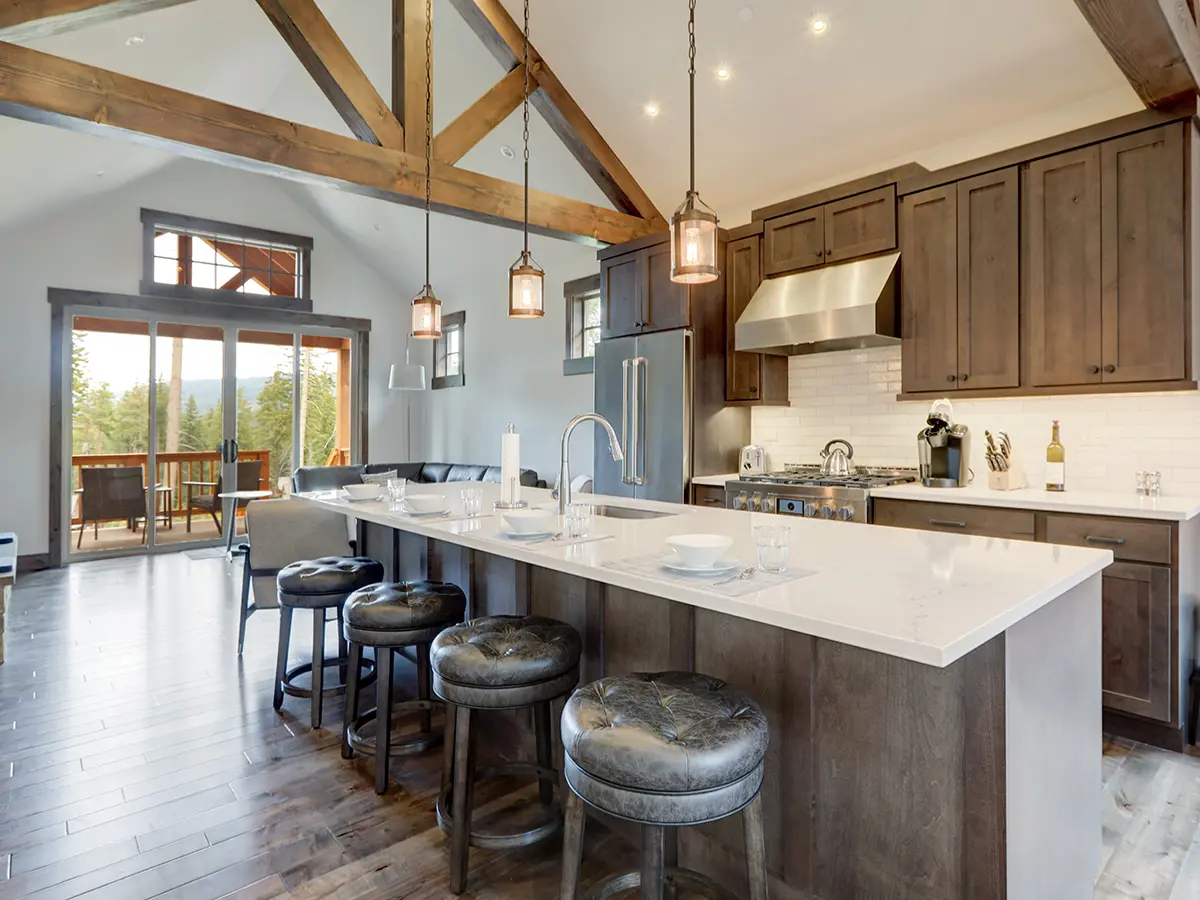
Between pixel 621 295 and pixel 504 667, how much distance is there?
3757mm

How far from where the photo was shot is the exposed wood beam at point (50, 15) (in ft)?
9.31

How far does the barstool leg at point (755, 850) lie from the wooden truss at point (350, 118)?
A: 3837mm

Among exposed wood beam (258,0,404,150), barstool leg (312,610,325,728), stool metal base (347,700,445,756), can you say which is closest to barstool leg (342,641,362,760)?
stool metal base (347,700,445,756)

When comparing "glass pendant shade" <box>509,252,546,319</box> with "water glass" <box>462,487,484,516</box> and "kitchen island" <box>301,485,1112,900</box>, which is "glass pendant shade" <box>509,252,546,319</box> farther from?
"kitchen island" <box>301,485,1112,900</box>

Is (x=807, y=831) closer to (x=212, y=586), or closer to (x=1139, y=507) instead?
(x=1139, y=507)

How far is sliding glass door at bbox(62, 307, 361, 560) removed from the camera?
6535 mm

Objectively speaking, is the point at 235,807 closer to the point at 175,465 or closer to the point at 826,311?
the point at 826,311

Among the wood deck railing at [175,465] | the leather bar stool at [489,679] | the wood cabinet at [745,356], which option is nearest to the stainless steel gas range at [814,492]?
the wood cabinet at [745,356]

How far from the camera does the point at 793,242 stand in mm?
4184

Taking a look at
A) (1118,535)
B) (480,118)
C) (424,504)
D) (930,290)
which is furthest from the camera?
(480,118)

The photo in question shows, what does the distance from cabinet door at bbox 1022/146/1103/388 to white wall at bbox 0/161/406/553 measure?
7428 millimetres

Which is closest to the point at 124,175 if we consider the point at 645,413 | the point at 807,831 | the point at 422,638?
the point at 645,413

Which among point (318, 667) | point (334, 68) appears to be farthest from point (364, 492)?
point (334, 68)

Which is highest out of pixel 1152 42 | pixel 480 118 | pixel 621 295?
pixel 480 118
